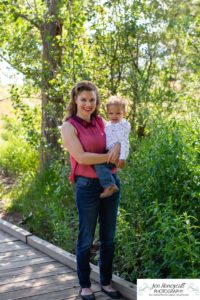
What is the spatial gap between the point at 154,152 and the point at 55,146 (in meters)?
3.64

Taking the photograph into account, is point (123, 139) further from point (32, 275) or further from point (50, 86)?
point (50, 86)

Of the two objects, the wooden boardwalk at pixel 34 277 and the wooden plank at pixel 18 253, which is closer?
the wooden boardwalk at pixel 34 277

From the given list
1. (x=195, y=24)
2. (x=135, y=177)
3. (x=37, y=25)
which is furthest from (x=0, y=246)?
(x=195, y=24)

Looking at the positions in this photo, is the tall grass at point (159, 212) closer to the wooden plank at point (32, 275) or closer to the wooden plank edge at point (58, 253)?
the wooden plank edge at point (58, 253)

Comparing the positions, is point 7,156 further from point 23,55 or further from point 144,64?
point 144,64

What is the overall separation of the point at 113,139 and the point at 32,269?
1.80m

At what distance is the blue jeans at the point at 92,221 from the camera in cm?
387

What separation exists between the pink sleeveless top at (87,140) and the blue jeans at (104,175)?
2.7 inches

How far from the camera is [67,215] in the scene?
235 inches

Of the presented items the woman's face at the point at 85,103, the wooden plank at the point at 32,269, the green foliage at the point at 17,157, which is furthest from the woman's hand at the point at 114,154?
the green foliage at the point at 17,157

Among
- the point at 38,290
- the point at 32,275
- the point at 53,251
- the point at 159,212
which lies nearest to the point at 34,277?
the point at 32,275

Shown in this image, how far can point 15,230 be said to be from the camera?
19.9 ft

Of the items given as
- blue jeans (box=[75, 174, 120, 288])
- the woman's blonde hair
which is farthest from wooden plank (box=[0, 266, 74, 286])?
the woman's blonde hair

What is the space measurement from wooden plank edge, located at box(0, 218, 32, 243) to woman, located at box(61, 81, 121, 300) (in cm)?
188
